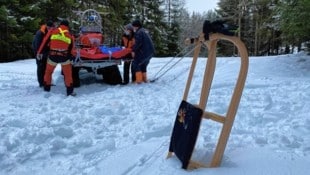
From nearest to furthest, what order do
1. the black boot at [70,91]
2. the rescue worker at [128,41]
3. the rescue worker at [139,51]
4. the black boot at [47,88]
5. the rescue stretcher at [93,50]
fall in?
1. the black boot at [70,91]
2. the black boot at [47,88]
3. the rescue stretcher at [93,50]
4. the rescue worker at [139,51]
5. the rescue worker at [128,41]

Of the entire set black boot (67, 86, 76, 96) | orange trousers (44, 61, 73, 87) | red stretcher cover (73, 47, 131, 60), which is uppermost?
red stretcher cover (73, 47, 131, 60)

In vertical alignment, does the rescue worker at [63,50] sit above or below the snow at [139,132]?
above

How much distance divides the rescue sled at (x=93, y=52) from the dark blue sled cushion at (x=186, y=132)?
6806 millimetres

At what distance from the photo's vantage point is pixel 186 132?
167 inches

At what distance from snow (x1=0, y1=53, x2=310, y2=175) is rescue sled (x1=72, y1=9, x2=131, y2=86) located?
4.13ft

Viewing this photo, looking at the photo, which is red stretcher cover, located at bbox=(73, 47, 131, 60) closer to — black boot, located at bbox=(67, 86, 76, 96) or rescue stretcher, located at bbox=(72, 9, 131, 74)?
rescue stretcher, located at bbox=(72, 9, 131, 74)

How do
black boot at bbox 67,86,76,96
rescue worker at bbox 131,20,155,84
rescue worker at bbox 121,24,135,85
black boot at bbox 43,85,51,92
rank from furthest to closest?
rescue worker at bbox 121,24,135,85 < rescue worker at bbox 131,20,155,84 < black boot at bbox 43,85,51,92 < black boot at bbox 67,86,76,96

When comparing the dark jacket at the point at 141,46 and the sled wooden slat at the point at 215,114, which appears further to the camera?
the dark jacket at the point at 141,46

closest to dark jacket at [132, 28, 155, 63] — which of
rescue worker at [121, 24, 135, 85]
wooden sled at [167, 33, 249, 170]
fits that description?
rescue worker at [121, 24, 135, 85]

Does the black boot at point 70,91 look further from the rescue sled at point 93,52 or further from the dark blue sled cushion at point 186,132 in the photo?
the dark blue sled cushion at point 186,132

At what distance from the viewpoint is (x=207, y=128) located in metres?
5.89

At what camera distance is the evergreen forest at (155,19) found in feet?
45.2

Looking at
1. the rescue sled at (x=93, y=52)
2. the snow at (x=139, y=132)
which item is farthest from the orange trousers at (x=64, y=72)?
the rescue sled at (x=93, y=52)

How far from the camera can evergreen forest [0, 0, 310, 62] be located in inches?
542
